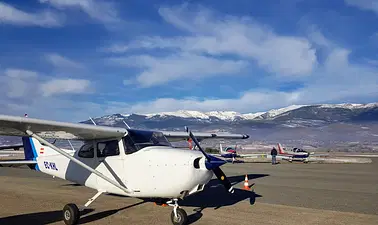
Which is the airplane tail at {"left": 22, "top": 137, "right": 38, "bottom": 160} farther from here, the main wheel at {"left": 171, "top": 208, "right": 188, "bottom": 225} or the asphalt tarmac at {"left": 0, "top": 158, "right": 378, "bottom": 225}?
the main wheel at {"left": 171, "top": 208, "right": 188, "bottom": 225}

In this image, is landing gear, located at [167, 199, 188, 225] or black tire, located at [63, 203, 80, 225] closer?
landing gear, located at [167, 199, 188, 225]

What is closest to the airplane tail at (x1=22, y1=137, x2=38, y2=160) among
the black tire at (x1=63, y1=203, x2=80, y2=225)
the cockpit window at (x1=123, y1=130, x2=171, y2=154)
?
the black tire at (x1=63, y1=203, x2=80, y2=225)

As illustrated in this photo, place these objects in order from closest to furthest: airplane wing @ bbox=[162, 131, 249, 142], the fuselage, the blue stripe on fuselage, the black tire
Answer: the fuselage → the black tire → the blue stripe on fuselage → airplane wing @ bbox=[162, 131, 249, 142]

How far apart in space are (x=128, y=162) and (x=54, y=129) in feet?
5.92

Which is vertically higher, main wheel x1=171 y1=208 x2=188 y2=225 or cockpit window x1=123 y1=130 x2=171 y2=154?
cockpit window x1=123 y1=130 x2=171 y2=154

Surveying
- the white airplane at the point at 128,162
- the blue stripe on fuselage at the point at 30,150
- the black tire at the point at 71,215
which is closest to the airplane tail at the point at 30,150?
the blue stripe on fuselage at the point at 30,150

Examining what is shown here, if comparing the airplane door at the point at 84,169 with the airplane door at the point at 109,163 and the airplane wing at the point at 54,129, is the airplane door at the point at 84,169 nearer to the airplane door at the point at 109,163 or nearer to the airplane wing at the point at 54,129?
the airplane door at the point at 109,163

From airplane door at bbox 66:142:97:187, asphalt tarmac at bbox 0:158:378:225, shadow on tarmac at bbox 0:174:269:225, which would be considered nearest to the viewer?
shadow on tarmac at bbox 0:174:269:225

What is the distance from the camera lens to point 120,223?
7969mm

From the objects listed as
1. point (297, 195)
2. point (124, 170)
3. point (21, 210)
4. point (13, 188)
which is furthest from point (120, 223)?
point (13, 188)

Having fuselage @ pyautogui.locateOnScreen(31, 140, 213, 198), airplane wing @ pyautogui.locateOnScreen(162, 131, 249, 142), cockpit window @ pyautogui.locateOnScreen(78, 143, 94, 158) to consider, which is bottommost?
fuselage @ pyautogui.locateOnScreen(31, 140, 213, 198)

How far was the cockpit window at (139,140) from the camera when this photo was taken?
822 cm

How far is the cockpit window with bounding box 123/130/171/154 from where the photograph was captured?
27.0ft

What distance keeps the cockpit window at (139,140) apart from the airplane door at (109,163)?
308 mm
